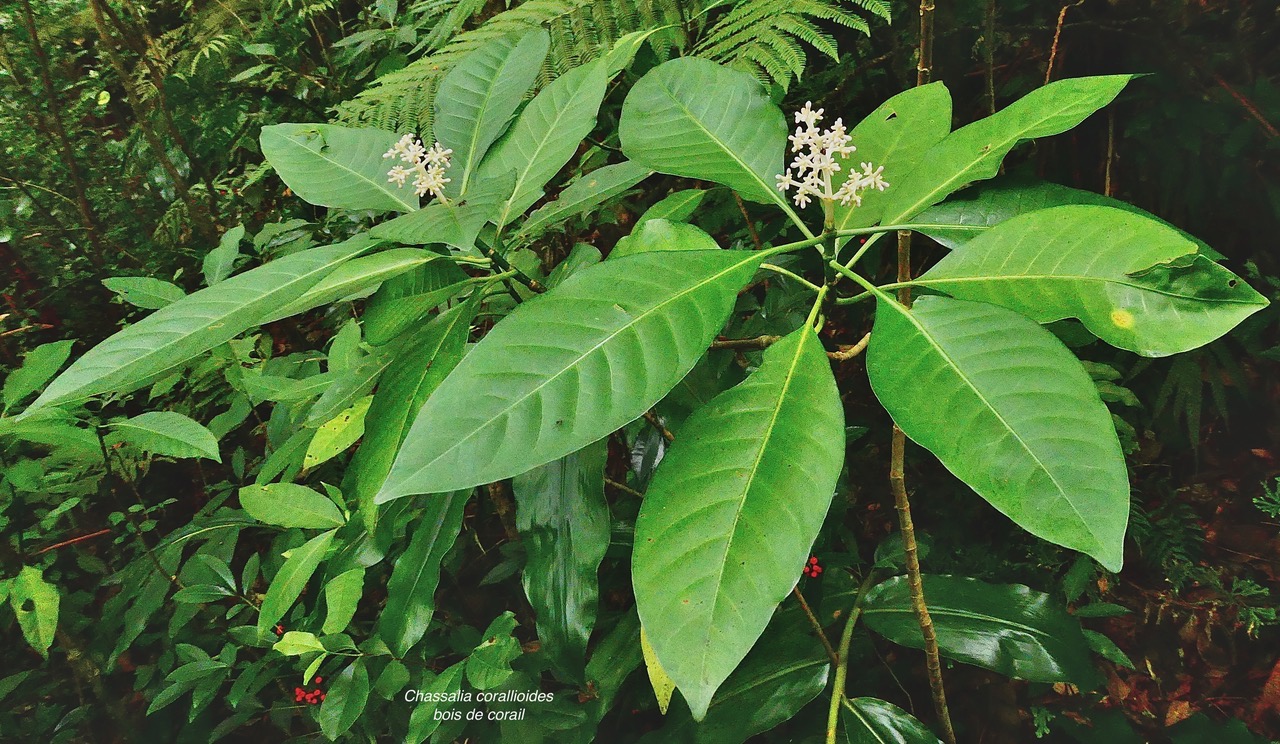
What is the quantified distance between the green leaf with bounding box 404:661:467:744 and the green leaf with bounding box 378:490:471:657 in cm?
11

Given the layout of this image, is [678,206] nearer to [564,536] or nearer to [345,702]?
[564,536]

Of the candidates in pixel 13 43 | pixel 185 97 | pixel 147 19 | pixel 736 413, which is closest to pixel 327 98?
pixel 185 97

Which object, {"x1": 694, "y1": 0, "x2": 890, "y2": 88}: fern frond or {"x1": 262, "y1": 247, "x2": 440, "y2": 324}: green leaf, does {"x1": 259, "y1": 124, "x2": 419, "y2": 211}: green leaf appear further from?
{"x1": 694, "y1": 0, "x2": 890, "y2": 88}: fern frond

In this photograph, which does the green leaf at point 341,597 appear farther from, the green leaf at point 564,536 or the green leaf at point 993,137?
the green leaf at point 993,137

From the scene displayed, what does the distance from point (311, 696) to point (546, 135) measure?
3.35 feet

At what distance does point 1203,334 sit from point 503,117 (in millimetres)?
538

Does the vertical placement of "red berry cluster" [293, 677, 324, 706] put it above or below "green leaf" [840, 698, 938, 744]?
below

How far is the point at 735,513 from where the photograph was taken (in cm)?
38

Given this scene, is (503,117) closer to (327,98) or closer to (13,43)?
(327,98)

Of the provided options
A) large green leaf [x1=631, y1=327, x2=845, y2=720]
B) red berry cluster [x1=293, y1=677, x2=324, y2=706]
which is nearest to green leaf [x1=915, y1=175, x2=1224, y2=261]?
large green leaf [x1=631, y1=327, x2=845, y2=720]

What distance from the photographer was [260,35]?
170 centimetres

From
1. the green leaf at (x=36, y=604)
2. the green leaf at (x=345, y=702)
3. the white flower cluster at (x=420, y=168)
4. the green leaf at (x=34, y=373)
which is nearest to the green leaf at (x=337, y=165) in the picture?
the white flower cluster at (x=420, y=168)

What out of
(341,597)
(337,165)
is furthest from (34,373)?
(337,165)

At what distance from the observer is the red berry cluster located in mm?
1135
